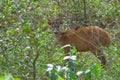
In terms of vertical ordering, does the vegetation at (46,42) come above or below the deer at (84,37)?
above

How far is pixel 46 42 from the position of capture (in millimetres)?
6344

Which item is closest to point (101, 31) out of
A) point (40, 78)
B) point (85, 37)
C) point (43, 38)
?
point (85, 37)

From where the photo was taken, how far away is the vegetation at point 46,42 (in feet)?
10.6

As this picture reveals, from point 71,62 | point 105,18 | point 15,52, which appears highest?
point 71,62

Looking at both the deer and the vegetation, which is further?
the deer

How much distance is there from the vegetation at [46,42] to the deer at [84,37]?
0.17 metres

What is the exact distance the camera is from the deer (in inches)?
320

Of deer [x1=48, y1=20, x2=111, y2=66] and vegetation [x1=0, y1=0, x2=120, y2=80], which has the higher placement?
vegetation [x1=0, y1=0, x2=120, y2=80]

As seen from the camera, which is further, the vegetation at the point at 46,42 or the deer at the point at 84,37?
the deer at the point at 84,37

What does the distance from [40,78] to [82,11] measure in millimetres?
→ 5786

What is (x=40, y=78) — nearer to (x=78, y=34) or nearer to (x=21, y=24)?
(x=21, y=24)

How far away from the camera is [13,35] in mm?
5918

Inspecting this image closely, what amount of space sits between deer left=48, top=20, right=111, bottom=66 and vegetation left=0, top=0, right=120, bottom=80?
0.17 m

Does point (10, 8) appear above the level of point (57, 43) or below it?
above
